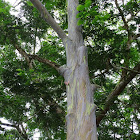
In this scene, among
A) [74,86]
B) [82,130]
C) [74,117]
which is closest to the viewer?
[82,130]

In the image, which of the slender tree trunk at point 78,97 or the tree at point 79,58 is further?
the tree at point 79,58

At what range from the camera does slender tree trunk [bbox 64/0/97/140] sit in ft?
8.50

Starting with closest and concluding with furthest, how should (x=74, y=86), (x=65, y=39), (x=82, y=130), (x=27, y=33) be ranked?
(x=82, y=130) < (x=74, y=86) < (x=65, y=39) < (x=27, y=33)

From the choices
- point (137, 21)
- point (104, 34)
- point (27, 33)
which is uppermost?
point (27, 33)

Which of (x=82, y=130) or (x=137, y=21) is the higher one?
(x=137, y=21)

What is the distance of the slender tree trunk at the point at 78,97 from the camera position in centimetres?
259

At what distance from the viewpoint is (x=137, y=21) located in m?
5.52

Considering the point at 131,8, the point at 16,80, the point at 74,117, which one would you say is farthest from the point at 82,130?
the point at 131,8

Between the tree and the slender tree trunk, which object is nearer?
the slender tree trunk

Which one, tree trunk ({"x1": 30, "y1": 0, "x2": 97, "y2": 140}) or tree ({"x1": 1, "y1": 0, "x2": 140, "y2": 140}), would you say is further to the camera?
tree ({"x1": 1, "y1": 0, "x2": 140, "y2": 140})

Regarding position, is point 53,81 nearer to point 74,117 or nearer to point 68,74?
point 68,74

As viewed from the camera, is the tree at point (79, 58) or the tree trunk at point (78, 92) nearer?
the tree trunk at point (78, 92)

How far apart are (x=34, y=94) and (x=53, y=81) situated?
78 centimetres

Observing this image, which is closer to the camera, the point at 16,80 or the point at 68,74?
the point at 68,74
